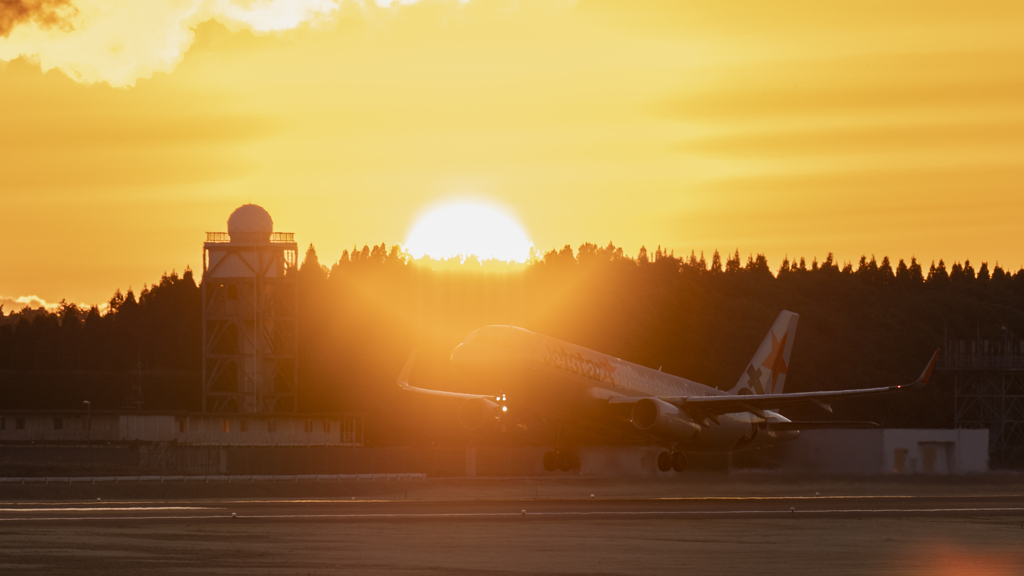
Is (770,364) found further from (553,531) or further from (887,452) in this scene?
(553,531)

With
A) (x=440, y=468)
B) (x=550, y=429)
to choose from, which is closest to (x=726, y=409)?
(x=550, y=429)

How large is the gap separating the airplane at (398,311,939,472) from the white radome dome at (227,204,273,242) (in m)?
59.6

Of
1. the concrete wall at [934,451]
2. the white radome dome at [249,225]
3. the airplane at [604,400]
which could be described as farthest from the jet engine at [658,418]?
the white radome dome at [249,225]

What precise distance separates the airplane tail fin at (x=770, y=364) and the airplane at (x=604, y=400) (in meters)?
5.59

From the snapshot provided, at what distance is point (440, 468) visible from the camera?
357 ft

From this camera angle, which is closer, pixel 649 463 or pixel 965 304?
pixel 649 463

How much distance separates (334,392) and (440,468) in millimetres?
47655

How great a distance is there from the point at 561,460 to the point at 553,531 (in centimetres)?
922

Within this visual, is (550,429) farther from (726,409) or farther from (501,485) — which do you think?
(501,485)

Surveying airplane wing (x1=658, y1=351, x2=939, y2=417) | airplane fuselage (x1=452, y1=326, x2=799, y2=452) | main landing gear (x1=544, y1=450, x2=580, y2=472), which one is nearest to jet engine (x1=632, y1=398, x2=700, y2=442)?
airplane fuselage (x1=452, y1=326, x2=799, y2=452)

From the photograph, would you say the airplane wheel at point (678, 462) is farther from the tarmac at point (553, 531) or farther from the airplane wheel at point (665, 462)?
the tarmac at point (553, 531)

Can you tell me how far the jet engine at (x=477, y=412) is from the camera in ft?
219

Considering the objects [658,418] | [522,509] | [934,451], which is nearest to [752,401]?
Result: [658,418]

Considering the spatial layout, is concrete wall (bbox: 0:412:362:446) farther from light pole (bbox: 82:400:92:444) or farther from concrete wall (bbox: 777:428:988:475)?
concrete wall (bbox: 777:428:988:475)
